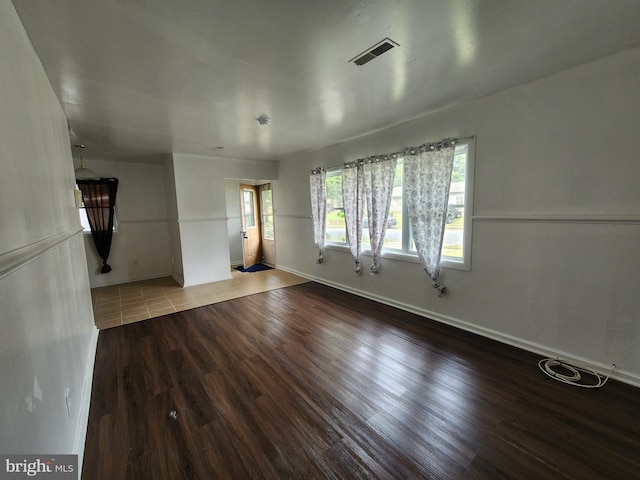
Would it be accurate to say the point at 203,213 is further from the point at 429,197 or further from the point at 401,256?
the point at 429,197

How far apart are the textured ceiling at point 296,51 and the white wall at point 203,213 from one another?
176cm

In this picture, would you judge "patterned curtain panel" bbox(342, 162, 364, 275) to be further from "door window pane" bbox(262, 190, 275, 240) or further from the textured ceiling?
"door window pane" bbox(262, 190, 275, 240)

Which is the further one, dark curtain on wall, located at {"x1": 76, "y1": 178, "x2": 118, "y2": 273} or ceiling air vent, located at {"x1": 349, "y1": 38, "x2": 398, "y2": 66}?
dark curtain on wall, located at {"x1": 76, "y1": 178, "x2": 118, "y2": 273}

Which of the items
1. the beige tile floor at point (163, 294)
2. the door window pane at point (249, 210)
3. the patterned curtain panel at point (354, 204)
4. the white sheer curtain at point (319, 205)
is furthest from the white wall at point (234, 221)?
the patterned curtain panel at point (354, 204)

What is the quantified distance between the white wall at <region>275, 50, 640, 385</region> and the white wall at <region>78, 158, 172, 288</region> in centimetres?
532

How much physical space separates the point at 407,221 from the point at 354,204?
909mm

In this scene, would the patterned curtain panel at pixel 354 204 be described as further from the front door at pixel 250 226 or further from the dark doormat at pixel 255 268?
the front door at pixel 250 226

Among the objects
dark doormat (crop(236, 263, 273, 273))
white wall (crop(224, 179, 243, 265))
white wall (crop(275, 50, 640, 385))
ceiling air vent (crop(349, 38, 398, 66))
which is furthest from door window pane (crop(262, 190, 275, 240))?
ceiling air vent (crop(349, 38, 398, 66))

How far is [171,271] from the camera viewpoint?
5.88m

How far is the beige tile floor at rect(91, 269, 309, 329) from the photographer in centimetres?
371

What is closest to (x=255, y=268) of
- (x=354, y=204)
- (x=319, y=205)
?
(x=319, y=205)

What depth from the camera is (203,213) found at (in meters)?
4.98

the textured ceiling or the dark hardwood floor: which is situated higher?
the textured ceiling

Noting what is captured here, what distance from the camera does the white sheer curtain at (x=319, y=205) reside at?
464 centimetres
